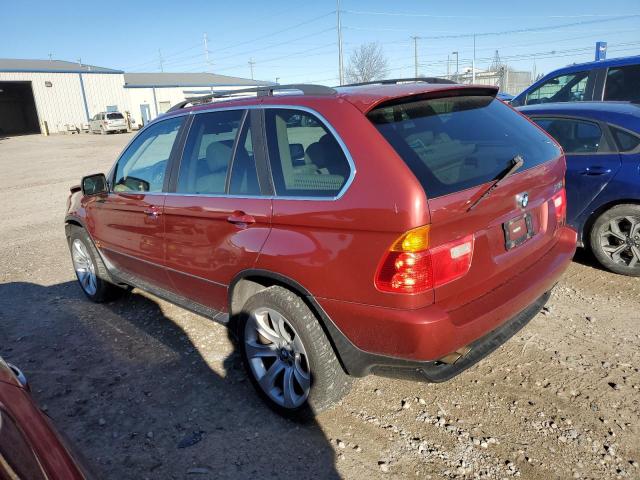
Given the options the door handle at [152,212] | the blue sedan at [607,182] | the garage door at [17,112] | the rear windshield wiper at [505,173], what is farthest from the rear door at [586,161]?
the garage door at [17,112]

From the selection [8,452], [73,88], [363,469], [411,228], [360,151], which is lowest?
[363,469]

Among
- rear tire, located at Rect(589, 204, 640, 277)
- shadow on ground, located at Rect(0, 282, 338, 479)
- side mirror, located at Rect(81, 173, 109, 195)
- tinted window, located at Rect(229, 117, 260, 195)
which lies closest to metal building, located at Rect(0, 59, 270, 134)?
side mirror, located at Rect(81, 173, 109, 195)

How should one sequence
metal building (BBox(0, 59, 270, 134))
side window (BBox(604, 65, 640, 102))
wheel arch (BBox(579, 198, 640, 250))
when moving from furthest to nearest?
metal building (BBox(0, 59, 270, 134)), side window (BBox(604, 65, 640, 102)), wheel arch (BBox(579, 198, 640, 250))

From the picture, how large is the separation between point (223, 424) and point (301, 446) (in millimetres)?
534

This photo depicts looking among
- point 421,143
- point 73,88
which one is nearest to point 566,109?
point 421,143

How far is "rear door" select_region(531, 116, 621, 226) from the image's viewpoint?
447 centimetres

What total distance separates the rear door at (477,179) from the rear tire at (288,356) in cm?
74

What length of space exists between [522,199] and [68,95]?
49.6 m

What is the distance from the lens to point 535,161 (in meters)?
2.89

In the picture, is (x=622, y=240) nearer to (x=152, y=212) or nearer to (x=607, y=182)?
(x=607, y=182)

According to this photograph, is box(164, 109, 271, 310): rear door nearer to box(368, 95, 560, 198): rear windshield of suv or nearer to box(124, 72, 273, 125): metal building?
box(368, 95, 560, 198): rear windshield of suv

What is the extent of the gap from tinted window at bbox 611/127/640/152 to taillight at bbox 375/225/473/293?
3.08 meters

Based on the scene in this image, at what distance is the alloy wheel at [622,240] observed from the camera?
4.36m

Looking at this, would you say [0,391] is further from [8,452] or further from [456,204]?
[456,204]
